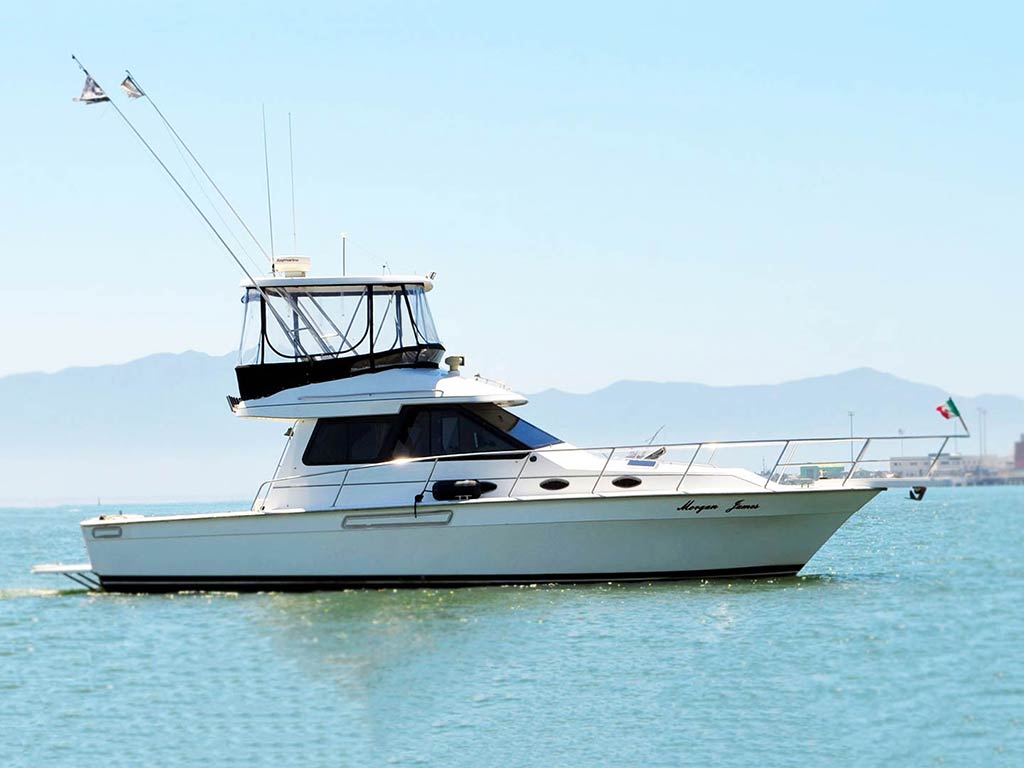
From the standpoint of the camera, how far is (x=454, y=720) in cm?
1475

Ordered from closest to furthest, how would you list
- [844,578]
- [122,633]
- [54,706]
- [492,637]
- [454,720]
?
[454,720] < [54,706] < [492,637] < [122,633] < [844,578]

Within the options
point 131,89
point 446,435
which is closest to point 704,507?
point 446,435

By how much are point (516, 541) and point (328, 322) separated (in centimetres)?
478

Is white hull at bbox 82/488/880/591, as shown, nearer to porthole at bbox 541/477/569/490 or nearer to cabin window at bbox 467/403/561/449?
porthole at bbox 541/477/569/490

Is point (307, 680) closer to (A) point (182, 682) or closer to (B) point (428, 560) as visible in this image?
(A) point (182, 682)

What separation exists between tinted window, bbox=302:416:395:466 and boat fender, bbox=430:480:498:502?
116 centimetres

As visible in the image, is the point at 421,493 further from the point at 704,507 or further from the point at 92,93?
the point at 92,93

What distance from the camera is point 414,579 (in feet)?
71.2

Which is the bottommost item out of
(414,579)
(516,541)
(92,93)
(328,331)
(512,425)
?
(414,579)

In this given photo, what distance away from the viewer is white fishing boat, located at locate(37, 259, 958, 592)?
21344 millimetres

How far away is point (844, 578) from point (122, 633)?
36.3 feet

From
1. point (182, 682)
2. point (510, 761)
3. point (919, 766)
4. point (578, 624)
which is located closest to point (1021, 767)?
point (919, 766)

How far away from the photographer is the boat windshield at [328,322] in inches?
911

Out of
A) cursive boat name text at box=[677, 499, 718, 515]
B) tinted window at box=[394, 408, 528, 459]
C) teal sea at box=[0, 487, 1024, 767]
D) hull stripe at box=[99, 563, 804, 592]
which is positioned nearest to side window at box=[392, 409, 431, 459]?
tinted window at box=[394, 408, 528, 459]
